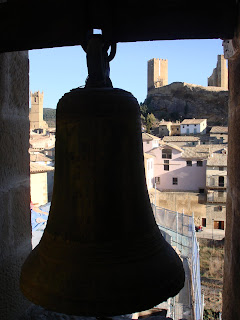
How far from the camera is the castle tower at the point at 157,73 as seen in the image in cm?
5503

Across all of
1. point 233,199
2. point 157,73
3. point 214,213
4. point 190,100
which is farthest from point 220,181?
point 157,73

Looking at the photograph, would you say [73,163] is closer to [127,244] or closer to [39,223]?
[127,244]

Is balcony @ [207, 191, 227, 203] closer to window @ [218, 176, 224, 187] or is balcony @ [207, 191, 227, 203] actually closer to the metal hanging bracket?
window @ [218, 176, 224, 187]

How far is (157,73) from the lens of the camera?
183 ft

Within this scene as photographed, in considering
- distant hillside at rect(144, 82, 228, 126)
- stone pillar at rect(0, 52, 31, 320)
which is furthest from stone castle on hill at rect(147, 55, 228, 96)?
stone pillar at rect(0, 52, 31, 320)

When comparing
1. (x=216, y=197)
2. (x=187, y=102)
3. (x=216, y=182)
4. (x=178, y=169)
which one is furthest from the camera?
(x=187, y=102)

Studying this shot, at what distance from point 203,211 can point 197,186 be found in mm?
3036

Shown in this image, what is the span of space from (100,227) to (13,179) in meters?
0.56

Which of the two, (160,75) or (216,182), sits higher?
(160,75)

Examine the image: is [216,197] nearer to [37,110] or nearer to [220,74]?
[220,74]

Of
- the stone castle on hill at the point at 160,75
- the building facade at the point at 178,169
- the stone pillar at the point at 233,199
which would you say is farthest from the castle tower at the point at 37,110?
the stone pillar at the point at 233,199

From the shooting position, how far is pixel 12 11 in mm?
1025

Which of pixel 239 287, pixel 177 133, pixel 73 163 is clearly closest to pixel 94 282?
pixel 73 163

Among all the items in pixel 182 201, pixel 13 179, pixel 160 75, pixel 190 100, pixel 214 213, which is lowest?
→ pixel 214 213
